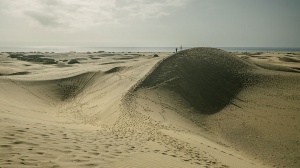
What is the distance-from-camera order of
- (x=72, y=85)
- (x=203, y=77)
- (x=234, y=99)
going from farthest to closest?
(x=72, y=85) < (x=203, y=77) < (x=234, y=99)

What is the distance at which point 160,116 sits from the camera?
14461 millimetres

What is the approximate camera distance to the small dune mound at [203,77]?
60.4 feet

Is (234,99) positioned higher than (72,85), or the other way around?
(72,85)

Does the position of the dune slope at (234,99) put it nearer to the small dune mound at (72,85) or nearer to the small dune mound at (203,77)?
the small dune mound at (203,77)

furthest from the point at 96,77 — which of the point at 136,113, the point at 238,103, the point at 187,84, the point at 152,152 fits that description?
the point at 152,152

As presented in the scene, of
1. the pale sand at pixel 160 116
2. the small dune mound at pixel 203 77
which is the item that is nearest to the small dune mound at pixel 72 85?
the pale sand at pixel 160 116

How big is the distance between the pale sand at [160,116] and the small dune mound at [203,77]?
8 cm

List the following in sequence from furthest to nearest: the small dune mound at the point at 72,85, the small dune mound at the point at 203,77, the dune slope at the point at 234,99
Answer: the small dune mound at the point at 72,85 < the small dune mound at the point at 203,77 < the dune slope at the point at 234,99

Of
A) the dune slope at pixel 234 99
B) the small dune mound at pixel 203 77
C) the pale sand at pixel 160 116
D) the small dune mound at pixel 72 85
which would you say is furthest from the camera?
the small dune mound at pixel 72 85

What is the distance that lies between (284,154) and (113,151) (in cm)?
921

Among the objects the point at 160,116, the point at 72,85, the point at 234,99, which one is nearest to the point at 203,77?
the point at 234,99

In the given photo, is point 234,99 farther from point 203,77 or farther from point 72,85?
point 72,85

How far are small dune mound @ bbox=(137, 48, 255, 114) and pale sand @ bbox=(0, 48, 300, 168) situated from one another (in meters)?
0.08

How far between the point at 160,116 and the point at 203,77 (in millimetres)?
8367
